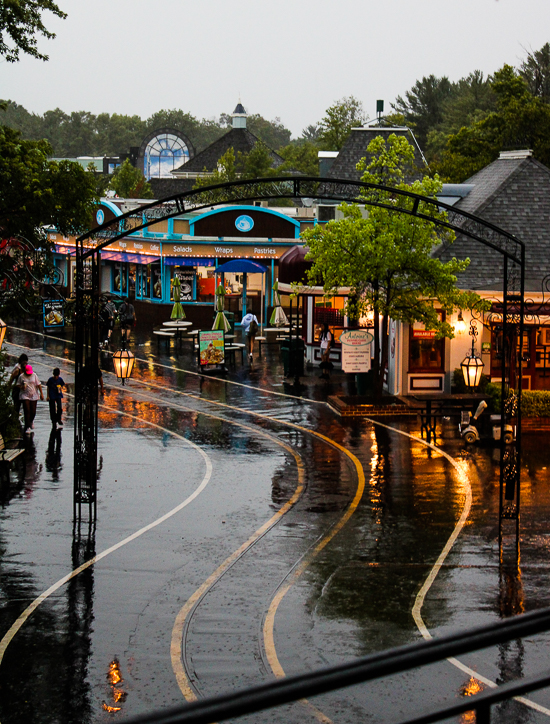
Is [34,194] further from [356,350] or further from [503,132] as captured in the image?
[503,132]

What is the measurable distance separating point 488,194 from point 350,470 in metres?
16.4

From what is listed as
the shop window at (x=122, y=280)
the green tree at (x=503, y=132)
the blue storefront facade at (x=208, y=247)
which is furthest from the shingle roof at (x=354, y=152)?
the shop window at (x=122, y=280)

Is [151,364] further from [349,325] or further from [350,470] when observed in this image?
[350,470]

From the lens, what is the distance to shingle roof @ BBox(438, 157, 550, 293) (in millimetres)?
30828

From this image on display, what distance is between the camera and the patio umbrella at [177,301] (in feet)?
148

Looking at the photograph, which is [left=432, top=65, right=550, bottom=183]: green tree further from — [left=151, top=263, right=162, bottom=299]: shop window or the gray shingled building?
the gray shingled building

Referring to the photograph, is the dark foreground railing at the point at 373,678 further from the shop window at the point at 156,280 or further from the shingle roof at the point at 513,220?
the shop window at the point at 156,280

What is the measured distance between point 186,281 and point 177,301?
10.1 feet

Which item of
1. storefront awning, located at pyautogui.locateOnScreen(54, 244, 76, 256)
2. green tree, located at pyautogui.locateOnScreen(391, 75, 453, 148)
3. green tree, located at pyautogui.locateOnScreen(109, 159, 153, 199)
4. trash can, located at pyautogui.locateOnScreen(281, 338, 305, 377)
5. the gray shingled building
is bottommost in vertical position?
trash can, located at pyautogui.locateOnScreen(281, 338, 305, 377)

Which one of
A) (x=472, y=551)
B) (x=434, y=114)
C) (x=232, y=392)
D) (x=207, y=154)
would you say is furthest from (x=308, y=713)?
(x=434, y=114)

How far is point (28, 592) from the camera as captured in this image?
13.0 meters

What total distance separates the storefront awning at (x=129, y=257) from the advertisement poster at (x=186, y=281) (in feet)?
5.01

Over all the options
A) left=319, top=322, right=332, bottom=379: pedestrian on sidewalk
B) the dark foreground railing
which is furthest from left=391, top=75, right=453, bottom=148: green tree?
the dark foreground railing

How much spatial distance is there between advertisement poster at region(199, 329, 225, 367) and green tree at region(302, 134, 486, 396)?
7586 millimetres
